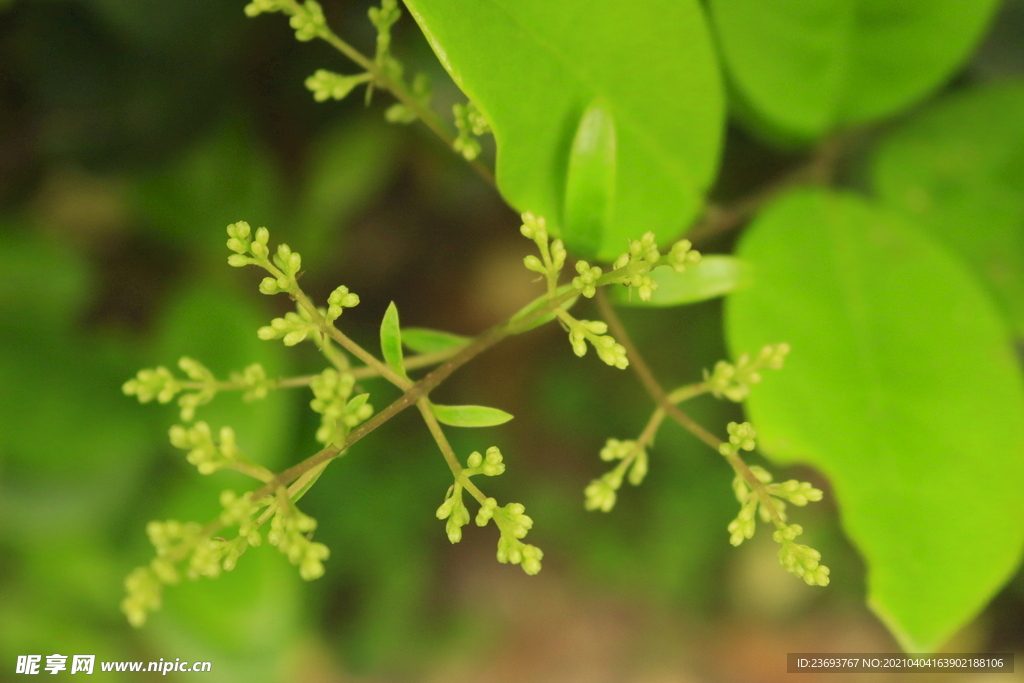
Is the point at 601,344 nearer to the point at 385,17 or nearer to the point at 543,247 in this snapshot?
the point at 543,247

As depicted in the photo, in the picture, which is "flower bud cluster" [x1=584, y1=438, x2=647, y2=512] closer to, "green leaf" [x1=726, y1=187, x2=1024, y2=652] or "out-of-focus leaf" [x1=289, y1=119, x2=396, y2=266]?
"green leaf" [x1=726, y1=187, x2=1024, y2=652]

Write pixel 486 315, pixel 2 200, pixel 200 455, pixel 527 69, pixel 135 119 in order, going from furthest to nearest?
pixel 486 315
pixel 2 200
pixel 135 119
pixel 527 69
pixel 200 455

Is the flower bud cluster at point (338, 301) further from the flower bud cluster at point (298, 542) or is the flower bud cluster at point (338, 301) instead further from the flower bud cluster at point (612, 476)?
the flower bud cluster at point (612, 476)

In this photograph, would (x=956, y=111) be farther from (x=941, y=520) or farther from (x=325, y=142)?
(x=325, y=142)

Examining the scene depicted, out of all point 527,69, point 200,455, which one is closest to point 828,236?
point 527,69

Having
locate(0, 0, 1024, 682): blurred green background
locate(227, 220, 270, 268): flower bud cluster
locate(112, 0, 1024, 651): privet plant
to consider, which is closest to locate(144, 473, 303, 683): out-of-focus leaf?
locate(0, 0, 1024, 682): blurred green background

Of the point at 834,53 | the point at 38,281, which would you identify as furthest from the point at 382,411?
the point at 38,281

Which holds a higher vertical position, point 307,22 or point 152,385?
point 307,22
